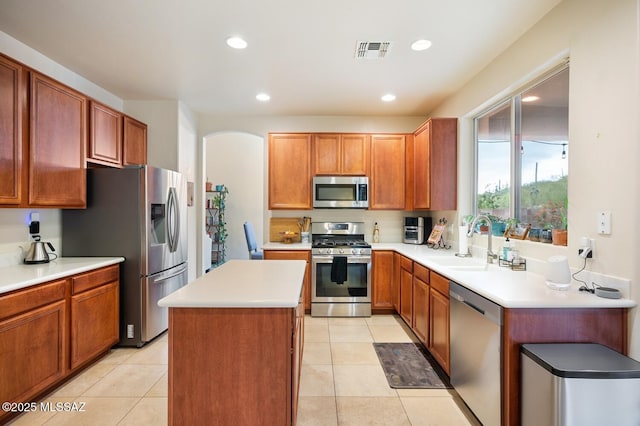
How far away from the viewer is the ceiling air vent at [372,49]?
2607 millimetres

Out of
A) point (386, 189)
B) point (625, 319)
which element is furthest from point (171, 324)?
point (386, 189)

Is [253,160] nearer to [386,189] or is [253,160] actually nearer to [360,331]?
[386,189]

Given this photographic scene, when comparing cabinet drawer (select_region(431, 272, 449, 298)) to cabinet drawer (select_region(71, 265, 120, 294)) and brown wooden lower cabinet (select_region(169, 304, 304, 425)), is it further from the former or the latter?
cabinet drawer (select_region(71, 265, 120, 294))

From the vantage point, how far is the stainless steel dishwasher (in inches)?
68.7

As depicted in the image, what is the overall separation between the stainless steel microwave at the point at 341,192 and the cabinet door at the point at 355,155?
0.37ft

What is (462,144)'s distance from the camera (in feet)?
11.9

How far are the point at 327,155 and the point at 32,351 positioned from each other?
3.49 m

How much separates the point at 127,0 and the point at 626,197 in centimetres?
321

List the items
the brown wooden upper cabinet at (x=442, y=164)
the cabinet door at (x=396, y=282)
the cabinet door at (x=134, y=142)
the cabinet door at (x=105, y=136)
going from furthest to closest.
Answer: the cabinet door at (x=396, y=282) < the brown wooden upper cabinet at (x=442, y=164) < the cabinet door at (x=134, y=142) < the cabinet door at (x=105, y=136)

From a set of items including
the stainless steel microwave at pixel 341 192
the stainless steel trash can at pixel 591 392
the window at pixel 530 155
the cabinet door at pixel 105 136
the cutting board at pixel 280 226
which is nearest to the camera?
the stainless steel trash can at pixel 591 392

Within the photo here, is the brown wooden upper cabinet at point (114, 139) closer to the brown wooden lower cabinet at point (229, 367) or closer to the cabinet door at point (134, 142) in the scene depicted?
the cabinet door at point (134, 142)

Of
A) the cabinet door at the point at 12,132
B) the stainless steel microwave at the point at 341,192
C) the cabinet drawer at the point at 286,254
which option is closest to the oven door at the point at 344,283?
the cabinet drawer at the point at 286,254

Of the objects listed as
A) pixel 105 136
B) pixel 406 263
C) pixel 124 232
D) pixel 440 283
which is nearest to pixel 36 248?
pixel 124 232

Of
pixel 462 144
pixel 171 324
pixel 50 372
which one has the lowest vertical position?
pixel 50 372
